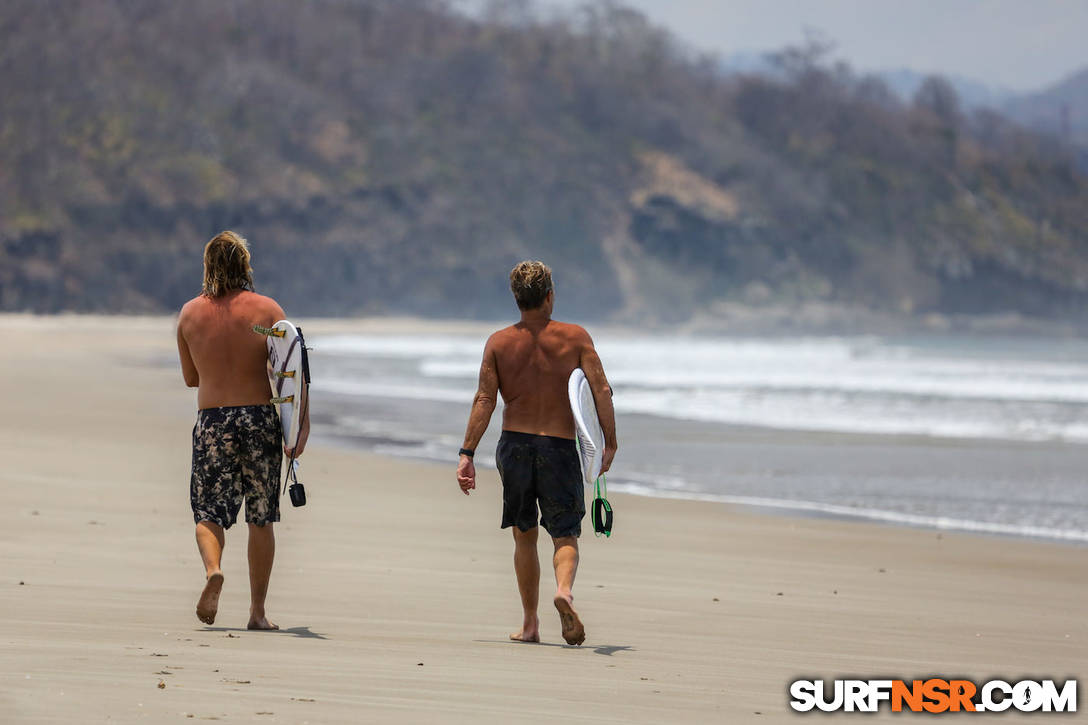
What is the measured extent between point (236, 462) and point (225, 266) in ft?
2.30

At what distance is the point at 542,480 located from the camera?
17.1 feet

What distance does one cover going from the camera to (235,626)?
205 inches

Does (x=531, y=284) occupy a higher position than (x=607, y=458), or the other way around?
(x=531, y=284)

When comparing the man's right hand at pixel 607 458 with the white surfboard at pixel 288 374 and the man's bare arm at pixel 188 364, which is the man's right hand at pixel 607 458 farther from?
the man's bare arm at pixel 188 364

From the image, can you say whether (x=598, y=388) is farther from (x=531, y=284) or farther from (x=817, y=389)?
(x=817, y=389)

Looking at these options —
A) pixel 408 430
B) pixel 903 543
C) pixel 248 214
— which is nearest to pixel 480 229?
pixel 248 214

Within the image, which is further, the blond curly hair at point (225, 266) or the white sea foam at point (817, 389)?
the white sea foam at point (817, 389)

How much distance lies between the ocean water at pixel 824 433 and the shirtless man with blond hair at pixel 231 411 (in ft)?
18.9

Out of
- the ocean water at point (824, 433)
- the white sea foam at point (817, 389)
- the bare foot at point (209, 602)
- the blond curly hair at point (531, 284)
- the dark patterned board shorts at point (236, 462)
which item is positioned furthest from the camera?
the white sea foam at point (817, 389)

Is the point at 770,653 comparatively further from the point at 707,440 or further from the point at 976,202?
the point at 976,202

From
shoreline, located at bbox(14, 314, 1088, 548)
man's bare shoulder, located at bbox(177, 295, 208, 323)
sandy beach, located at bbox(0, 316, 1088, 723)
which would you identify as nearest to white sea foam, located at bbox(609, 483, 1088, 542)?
shoreline, located at bbox(14, 314, 1088, 548)

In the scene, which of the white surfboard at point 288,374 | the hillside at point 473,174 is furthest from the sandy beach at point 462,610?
the hillside at point 473,174

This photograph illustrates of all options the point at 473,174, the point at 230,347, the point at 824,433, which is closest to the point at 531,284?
the point at 230,347

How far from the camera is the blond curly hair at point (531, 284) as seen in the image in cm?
517
